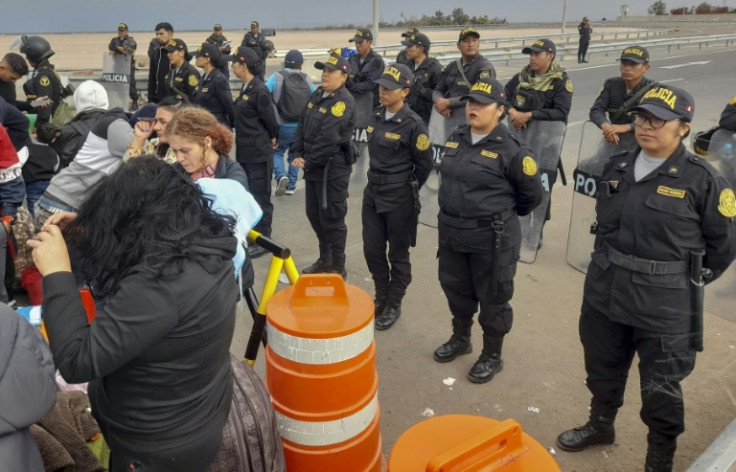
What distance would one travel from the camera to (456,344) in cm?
417

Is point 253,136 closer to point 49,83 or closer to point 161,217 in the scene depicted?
point 49,83

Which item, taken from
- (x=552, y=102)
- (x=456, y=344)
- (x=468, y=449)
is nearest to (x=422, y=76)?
(x=552, y=102)

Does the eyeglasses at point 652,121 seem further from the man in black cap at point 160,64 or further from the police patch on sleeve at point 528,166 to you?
the man in black cap at point 160,64

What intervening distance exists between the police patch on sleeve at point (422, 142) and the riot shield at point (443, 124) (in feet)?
5.52

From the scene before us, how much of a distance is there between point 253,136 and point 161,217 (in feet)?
14.1

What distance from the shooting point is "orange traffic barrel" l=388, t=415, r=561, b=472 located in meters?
1.71

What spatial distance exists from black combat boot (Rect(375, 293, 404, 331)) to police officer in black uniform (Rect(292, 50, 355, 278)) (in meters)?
0.76

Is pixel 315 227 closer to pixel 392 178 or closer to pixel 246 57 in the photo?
pixel 392 178

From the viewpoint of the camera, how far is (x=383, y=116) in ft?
15.0

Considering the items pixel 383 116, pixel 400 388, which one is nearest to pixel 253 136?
pixel 383 116

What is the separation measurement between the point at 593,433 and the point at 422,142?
7.40 feet

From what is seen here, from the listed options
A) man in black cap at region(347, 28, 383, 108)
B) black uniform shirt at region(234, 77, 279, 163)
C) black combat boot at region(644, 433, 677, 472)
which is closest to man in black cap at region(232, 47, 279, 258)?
black uniform shirt at region(234, 77, 279, 163)

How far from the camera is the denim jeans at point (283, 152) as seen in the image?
7.39 metres

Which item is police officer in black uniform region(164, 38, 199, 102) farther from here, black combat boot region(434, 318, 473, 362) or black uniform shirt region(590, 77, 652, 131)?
black combat boot region(434, 318, 473, 362)
